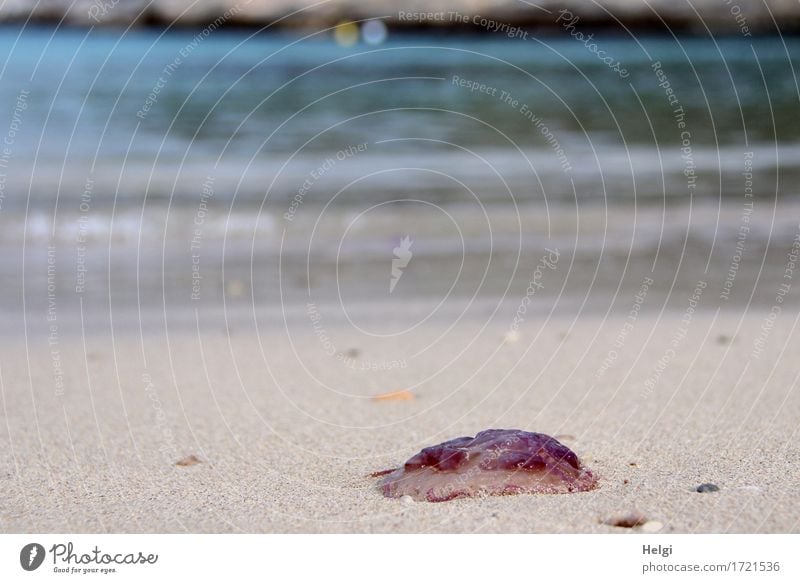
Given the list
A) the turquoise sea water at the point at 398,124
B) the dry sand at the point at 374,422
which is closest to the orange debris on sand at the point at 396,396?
the dry sand at the point at 374,422

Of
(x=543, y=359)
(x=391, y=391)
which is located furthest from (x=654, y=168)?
(x=391, y=391)

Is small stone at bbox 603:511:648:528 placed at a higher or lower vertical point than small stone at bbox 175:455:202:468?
lower

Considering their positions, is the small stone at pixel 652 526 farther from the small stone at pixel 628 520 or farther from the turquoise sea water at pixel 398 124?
the turquoise sea water at pixel 398 124

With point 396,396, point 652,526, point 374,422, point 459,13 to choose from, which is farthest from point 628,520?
point 459,13

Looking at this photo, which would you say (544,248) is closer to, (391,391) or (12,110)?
(391,391)

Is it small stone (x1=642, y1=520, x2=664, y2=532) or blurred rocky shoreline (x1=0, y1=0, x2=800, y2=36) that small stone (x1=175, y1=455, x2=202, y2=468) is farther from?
blurred rocky shoreline (x1=0, y1=0, x2=800, y2=36)

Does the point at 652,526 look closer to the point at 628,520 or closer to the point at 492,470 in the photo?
the point at 628,520

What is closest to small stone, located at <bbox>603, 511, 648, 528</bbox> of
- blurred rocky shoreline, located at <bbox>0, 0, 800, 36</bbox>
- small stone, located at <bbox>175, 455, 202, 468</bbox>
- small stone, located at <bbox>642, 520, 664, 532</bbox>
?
small stone, located at <bbox>642, 520, 664, 532</bbox>
